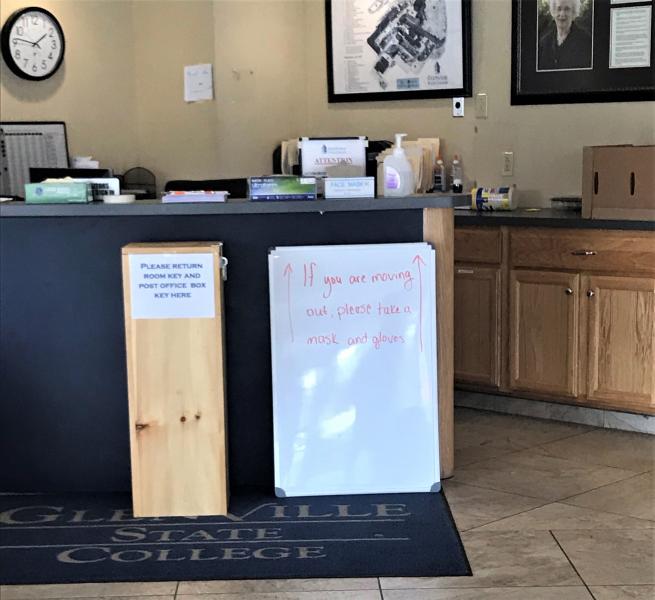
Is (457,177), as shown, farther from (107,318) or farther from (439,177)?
(107,318)

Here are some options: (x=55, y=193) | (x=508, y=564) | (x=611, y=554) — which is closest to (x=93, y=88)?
(x=55, y=193)

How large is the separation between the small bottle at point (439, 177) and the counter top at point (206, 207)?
1.72m

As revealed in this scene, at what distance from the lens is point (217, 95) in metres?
5.23

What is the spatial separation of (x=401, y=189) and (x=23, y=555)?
165cm

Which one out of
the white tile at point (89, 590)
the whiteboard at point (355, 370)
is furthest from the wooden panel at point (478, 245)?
the white tile at point (89, 590)

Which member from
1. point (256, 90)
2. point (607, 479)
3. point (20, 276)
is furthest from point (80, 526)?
point (256, 90)

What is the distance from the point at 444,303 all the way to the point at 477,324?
43.4 inches

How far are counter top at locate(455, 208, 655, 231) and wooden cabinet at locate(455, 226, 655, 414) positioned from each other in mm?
26

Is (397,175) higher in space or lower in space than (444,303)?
higher

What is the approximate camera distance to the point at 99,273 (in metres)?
3.24

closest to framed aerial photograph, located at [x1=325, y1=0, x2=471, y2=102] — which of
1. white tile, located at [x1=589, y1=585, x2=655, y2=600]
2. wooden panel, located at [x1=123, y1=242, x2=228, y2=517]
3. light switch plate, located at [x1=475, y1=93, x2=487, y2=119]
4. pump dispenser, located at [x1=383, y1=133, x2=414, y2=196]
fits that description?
light switch plate, located at [x1=475, y1=93, x2=487, y2=119]

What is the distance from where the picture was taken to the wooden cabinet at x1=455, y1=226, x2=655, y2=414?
3.95 metres

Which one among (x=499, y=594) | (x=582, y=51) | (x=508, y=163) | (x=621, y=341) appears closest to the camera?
(x=499, y=594)

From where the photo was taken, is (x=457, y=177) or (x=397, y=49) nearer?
(x=457, y=177)
